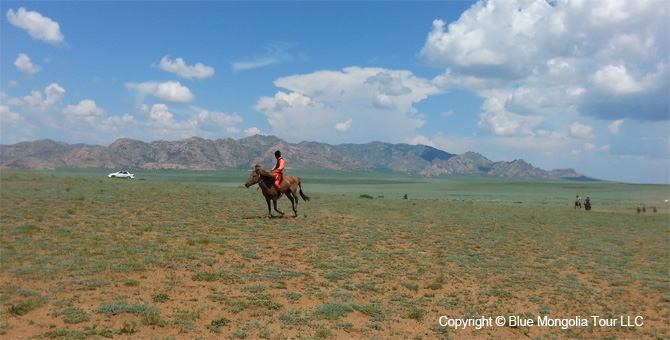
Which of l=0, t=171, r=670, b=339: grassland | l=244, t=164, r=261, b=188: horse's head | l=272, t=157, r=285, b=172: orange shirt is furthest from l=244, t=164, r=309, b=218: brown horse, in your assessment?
l=0, t=171, r=670, b=339: grassland

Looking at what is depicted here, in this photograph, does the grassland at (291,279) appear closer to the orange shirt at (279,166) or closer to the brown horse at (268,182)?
the brown horse at (268,182)

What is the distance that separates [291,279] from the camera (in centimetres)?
1310

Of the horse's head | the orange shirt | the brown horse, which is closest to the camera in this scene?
the horse's head

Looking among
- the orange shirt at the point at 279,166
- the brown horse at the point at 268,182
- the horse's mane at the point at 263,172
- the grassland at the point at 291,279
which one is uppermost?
the orange shirt at the point at 279,166

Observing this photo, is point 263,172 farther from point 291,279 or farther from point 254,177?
point 291,279

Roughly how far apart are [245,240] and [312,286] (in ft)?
21.1

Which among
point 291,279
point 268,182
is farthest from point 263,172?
point 291,279

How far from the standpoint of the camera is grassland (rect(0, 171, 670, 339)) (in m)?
9.49

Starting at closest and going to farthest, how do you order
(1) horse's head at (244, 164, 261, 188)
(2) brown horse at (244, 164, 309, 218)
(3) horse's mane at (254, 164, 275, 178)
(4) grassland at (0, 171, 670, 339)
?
1. (4) grassland at (0, 171, 670, 339)
2. (1) horse's head at (244, 164, 261, 188)
3. (2) brown horse at (244, 164, 309, 218)
4. (3) horse's mane at (254, 164, 275, 178)

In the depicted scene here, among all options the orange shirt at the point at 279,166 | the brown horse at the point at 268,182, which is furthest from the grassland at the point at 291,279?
the orange shirt at the point at 279,166

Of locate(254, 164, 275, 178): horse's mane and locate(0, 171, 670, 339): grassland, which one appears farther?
locate(254, 164, 275, 178): horse's mane

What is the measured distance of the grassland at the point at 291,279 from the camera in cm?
949

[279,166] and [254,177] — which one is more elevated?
[279,166]

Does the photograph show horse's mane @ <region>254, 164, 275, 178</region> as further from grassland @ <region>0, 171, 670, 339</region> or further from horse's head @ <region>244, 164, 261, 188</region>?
grassland @ <region>0, 171, 670, 339</region>
